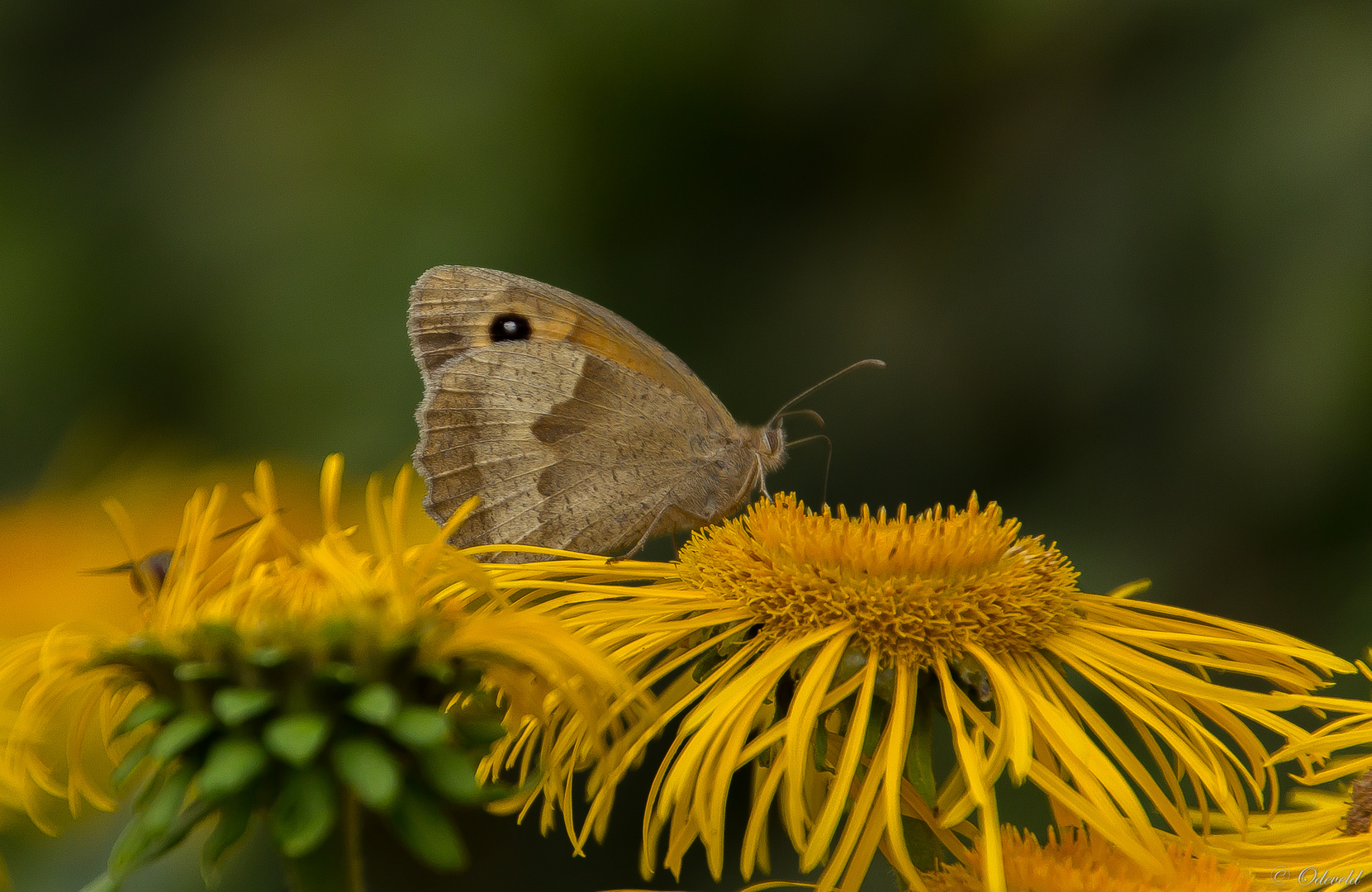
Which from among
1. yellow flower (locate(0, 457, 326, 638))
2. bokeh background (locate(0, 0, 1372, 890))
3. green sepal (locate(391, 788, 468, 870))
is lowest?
green sepal (locate(391, 788, 468, 870))

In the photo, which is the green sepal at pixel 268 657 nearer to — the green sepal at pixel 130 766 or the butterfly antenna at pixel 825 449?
the green sepal at pixel 130 766

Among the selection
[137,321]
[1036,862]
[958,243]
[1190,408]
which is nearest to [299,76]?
[137,321]

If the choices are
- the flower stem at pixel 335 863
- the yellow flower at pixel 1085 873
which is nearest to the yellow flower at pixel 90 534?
the flower stem at pixel 335 863

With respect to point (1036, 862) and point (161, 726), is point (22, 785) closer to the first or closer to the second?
point (161, 726)

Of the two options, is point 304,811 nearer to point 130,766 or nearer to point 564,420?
point 130,766

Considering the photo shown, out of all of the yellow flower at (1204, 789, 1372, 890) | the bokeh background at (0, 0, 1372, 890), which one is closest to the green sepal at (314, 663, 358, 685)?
the yellow flower at (1204, 789, 1372, 890)

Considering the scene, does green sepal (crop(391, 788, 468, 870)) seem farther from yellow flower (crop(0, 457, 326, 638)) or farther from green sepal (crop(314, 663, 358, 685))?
yellow flower (crop(0, 457, 326, 638))
